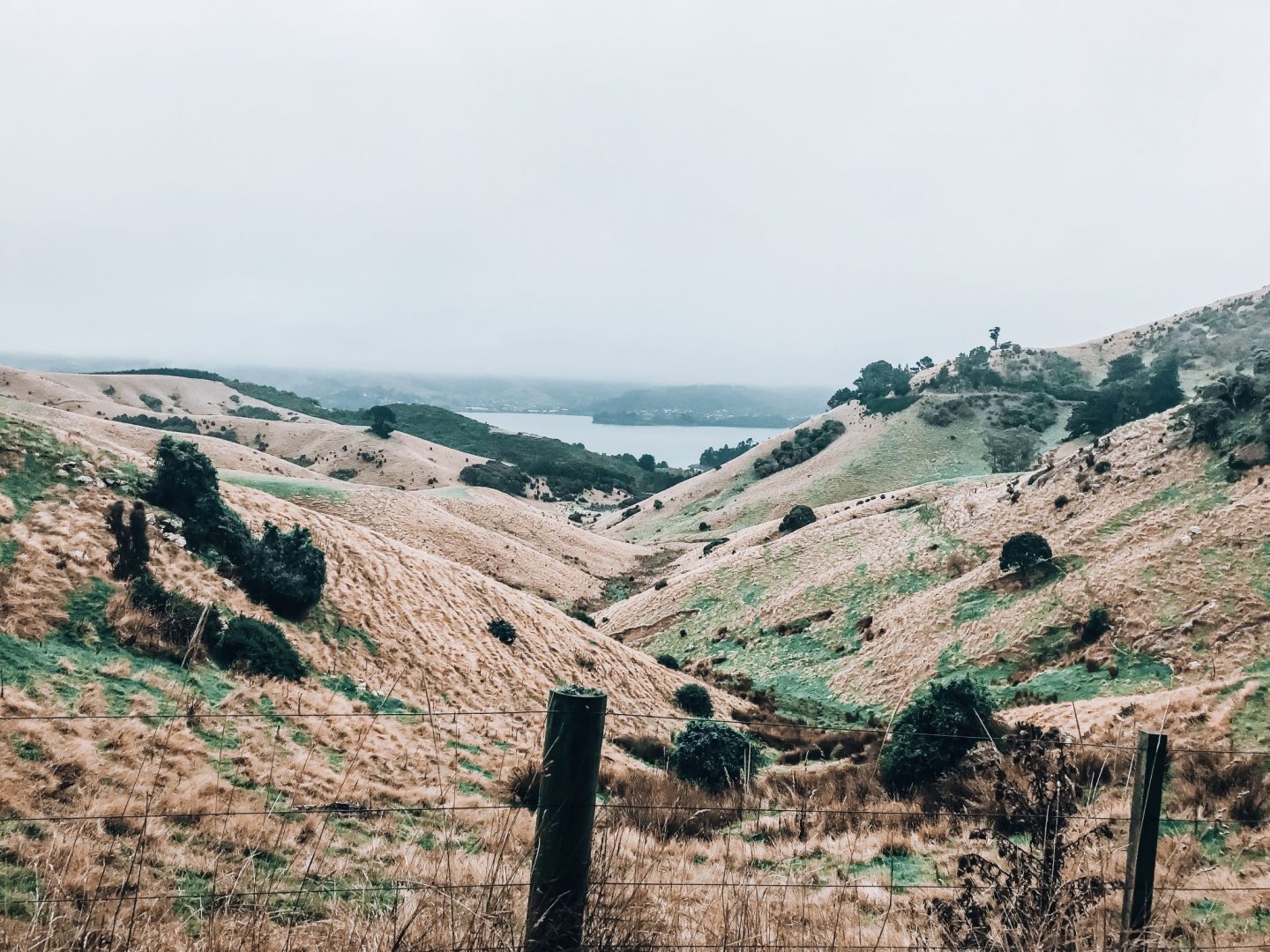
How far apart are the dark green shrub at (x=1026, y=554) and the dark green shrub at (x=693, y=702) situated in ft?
57.2

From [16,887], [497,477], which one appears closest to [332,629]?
[16,887]

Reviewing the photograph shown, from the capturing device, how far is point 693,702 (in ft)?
86.9

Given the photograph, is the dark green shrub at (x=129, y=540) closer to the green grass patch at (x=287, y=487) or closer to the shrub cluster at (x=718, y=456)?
the green grass patch at (x=287, y=487)

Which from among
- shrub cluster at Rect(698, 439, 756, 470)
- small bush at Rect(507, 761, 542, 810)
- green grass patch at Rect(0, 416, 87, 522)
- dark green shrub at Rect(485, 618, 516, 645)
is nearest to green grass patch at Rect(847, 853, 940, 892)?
small bush at Rect(507, 761, 542, 810)

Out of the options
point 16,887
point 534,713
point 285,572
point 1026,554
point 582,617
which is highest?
point 534,713

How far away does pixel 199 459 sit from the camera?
21656mm

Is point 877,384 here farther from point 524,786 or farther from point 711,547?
point 524,786

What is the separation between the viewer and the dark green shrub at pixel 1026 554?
32844 millimetres

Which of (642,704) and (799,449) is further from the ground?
(799,449)

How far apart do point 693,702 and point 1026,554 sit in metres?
18.6

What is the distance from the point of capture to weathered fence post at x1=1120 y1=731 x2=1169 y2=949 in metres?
4.59

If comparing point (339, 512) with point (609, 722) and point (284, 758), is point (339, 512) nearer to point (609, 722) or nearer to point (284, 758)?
point (609, 722)

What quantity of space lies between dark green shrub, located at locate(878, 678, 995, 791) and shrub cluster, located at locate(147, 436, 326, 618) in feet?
53.5

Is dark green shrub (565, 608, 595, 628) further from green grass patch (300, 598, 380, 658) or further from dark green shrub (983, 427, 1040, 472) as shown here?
dark green shrub (983, 427, 1040, 472)
